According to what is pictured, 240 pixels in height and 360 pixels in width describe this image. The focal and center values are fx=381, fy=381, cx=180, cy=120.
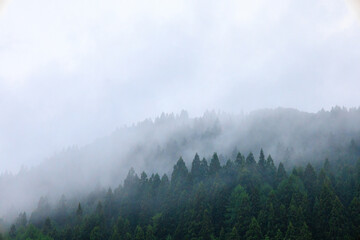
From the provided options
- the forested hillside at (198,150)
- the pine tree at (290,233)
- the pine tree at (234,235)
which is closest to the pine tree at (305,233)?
the pine tree at (290,233)

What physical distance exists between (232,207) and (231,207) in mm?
243

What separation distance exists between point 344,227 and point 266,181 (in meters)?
28.7

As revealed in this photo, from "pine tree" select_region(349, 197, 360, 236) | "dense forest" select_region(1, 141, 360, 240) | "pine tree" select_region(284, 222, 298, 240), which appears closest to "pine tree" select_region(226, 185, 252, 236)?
"dense forest" select_region(1, 141, 360, 240)

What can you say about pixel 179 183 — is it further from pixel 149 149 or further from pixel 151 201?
pixel 149 149

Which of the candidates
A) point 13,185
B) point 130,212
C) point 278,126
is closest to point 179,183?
point 130,212

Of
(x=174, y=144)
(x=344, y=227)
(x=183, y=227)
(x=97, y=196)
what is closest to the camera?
(x=344, y=227)

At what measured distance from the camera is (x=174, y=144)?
18162 centimetres

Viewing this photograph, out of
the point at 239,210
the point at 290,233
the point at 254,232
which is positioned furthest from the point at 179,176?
the point at 290,233

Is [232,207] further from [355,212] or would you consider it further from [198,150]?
[198,150]

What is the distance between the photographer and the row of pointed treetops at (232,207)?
238 feet

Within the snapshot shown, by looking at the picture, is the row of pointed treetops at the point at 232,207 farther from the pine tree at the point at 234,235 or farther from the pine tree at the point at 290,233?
the pine tree at the point at 290,233

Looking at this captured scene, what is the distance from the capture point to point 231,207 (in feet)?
282

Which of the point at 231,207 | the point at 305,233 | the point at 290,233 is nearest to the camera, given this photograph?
the point at 305,233

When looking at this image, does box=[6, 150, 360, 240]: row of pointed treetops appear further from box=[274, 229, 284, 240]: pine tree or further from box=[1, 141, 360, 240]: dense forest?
box=[274, 229, 284, 240]: pine tree
